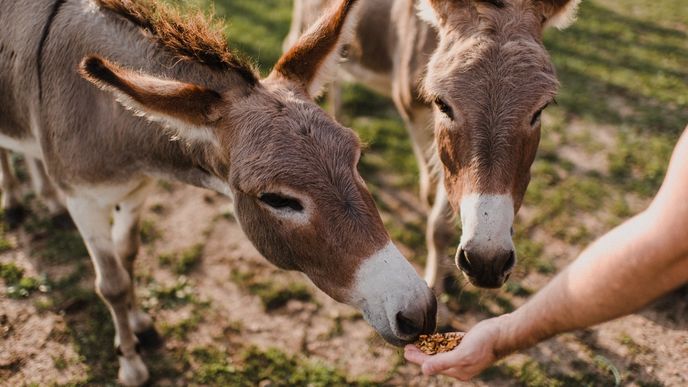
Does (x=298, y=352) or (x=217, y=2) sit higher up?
(x=217, y=2)

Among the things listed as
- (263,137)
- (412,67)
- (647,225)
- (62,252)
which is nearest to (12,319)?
(62,252)

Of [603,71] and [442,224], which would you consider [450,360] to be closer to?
[442,224]

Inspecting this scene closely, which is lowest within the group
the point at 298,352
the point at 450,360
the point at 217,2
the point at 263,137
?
the point at 298,352

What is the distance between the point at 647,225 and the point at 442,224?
261 centimetres

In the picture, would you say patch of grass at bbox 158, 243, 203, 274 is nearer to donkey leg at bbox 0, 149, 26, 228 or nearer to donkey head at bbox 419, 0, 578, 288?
donkey leg at bbox 0, 149, 26, 228

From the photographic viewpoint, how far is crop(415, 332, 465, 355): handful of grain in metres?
2.81

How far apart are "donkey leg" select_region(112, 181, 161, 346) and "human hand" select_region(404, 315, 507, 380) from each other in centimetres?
233

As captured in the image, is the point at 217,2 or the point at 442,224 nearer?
the point at 442,224

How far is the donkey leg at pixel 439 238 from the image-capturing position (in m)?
4.54

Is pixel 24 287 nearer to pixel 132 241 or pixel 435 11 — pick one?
pixel 132 241

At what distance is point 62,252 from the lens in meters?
5.23

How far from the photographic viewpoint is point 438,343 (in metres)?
2.99

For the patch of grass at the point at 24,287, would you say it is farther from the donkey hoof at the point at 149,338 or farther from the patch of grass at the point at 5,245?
the donkey hoof at the point at 149,338

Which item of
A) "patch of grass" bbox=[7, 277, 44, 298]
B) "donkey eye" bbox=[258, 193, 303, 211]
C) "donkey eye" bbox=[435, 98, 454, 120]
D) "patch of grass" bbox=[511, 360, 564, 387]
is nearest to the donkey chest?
"patch of grass" bbox=[7, 277, 44, 298]
